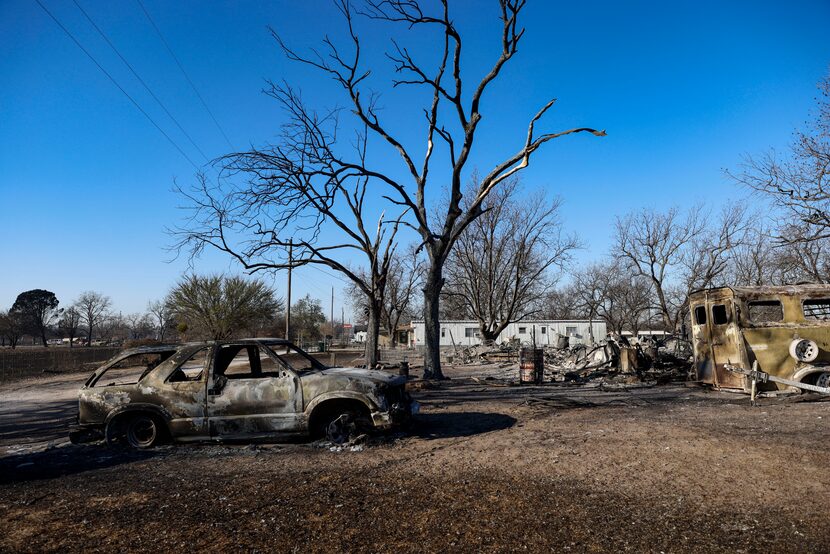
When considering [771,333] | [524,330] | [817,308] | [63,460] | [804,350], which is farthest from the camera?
[524,330]

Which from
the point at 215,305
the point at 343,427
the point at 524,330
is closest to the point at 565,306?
the point at 524,330

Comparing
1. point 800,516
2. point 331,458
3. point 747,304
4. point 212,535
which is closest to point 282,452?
point 331,458

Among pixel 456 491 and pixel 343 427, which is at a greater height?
pixel 343 427

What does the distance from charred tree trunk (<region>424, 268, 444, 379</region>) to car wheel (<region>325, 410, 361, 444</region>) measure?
9787 mm

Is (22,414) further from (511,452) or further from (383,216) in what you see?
(383,216)

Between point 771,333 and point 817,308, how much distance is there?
1758 mm

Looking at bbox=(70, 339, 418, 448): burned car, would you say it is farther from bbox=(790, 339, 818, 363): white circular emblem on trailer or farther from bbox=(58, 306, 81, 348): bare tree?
bbox=(58, 306, 81, 348): bare tree

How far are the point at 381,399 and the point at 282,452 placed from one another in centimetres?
149

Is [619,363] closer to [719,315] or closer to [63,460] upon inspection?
[719,315]

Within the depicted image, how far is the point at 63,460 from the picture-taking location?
6.64 metres

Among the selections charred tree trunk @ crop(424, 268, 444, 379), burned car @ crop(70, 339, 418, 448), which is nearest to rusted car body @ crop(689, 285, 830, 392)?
charred tree trunk @ crop(424, 268, 444, 379)

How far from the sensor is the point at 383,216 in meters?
22.4

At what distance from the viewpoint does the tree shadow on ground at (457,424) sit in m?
7.74

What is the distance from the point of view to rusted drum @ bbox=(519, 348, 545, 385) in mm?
15688
